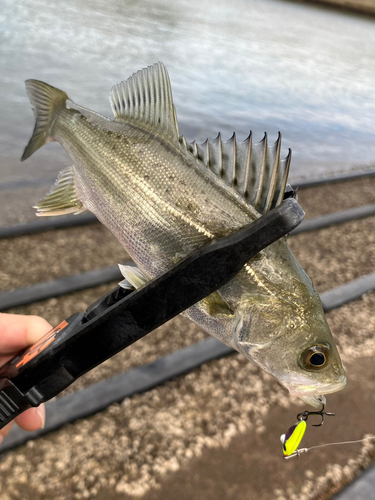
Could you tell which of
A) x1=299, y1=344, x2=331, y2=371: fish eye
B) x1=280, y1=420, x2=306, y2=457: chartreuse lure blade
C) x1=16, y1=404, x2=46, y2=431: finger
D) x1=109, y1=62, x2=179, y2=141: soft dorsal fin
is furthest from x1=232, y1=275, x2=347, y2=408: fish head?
x1=16, y1=404, x2=46, y2=431: finger

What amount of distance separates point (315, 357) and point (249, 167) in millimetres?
421

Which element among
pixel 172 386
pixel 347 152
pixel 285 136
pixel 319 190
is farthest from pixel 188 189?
pixel 347 152

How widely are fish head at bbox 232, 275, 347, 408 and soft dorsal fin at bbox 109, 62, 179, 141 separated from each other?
422mm

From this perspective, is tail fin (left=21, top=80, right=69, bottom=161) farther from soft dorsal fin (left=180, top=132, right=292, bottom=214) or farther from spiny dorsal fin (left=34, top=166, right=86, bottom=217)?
soft dorsal fin (left=180, top=132, right=292, bottom=214)

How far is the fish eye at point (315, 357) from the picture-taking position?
2.57 feet

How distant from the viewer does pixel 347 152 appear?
721 cm

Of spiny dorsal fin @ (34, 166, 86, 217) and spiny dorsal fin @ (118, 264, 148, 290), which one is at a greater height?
spiny dorsal fin @ (34, 166, 86, 217)

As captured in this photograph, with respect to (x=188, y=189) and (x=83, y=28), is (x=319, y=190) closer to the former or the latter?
(x=188, y=189)

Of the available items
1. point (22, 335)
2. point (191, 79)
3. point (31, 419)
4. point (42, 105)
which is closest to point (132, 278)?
point (42, 105)

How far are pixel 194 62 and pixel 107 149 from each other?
37.0ft

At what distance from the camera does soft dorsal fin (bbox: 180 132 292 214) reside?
733 millimetres

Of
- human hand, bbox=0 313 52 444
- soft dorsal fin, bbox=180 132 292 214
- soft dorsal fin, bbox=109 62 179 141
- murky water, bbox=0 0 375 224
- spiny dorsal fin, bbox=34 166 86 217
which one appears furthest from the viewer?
murky water, bbox=0 0 375 224

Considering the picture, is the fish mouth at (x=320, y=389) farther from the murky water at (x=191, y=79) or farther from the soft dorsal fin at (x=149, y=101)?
the murky water at (x=191, y=79)

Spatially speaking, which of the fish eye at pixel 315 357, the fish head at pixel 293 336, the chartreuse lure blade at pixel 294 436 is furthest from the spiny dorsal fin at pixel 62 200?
the chartreuse lure blade at pixel 294 436
